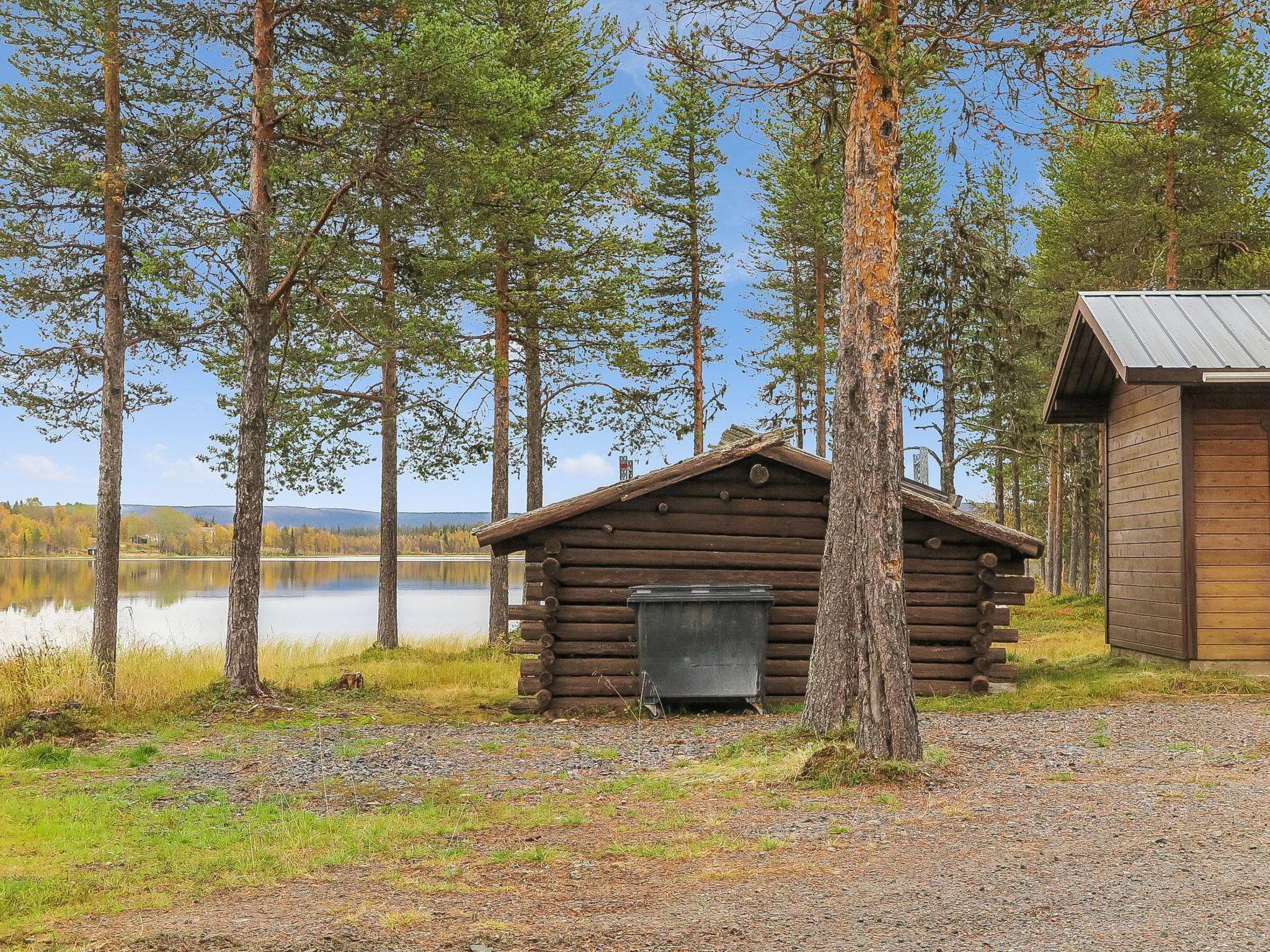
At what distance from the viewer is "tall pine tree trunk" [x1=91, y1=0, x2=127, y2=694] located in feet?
53.1

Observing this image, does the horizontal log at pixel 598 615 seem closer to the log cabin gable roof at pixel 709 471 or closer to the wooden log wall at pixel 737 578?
the wooden log wall at pixel 737 578

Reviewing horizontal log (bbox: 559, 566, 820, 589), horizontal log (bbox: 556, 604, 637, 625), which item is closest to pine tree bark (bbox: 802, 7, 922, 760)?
horizontal log (bbox: 559, 566, 820, 589)

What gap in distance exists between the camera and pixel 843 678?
9414 millimetres

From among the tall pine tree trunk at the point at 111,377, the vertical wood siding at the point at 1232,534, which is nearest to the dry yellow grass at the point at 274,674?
the tall pine tree trunk at the point at 111,377

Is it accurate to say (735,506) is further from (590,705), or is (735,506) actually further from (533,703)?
(533,703)

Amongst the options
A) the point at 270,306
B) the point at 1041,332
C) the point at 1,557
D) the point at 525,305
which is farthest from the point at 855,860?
the point at 1,557

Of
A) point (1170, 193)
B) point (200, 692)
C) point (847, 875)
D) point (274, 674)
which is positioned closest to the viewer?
point (847, 875)

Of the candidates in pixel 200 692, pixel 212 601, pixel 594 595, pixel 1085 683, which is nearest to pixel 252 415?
→ pixel 200 692

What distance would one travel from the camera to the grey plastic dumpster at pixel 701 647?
1240 cm

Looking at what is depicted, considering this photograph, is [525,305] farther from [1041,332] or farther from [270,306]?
[1041,332]

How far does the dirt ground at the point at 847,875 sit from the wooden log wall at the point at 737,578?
3803 millimetres

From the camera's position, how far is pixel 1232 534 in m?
13.5

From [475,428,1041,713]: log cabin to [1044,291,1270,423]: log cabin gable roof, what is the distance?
2836 mm

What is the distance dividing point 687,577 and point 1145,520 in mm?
6999
